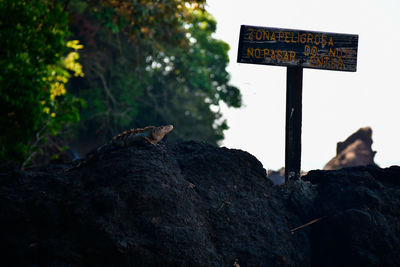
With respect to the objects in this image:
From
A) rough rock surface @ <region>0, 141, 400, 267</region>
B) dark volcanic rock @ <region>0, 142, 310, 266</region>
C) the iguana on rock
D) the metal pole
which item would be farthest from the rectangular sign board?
dark volcanic rock @ <region>0, 142, 310, 266</region>

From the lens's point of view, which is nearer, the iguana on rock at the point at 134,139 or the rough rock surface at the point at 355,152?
the iguana on rock at the point at 134,139

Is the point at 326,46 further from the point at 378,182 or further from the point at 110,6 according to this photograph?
the point at 110,6

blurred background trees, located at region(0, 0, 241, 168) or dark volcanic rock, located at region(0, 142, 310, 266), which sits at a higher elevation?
blurred background trees, located at region(0, 0, 241, 168)

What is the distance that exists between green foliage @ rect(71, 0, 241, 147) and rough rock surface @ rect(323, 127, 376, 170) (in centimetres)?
759

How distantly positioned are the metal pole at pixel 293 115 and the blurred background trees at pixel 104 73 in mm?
4997

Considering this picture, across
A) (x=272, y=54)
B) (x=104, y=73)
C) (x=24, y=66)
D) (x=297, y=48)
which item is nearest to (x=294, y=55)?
(x=297, y=48)

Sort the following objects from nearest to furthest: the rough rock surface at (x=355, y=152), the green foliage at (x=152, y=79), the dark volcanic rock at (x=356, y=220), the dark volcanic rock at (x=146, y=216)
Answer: the dark volcanic rock at (x=146, y=216)
the dark volcanic rock at (x=356, y=220)
the rough rock surface at (x=355, y=152)
the green foliage at (x=152, y=79)

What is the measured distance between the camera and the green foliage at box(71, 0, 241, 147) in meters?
22.4

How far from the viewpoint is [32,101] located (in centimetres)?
843

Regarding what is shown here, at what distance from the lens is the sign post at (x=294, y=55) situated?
6.71 m

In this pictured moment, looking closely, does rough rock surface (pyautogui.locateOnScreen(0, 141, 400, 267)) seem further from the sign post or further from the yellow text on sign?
the yellow text on sign

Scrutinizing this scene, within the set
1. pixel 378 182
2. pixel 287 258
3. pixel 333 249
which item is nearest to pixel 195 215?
pixel 287 258

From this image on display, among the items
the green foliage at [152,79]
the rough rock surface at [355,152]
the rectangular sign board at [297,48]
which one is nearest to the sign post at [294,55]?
the rectangular sign board at [297,48]

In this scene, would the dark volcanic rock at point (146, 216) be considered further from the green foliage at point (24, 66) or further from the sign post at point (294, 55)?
the green foliage at point (24, 66)
